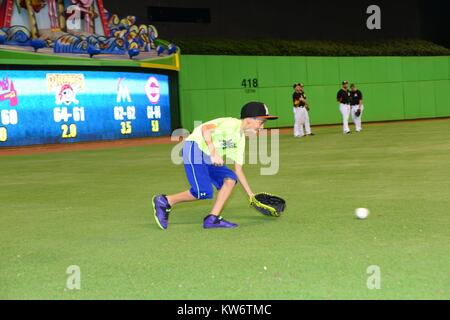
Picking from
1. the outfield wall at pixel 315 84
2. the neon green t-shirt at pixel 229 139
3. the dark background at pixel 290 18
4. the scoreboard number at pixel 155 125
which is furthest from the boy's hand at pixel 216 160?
the dark background at pixel 290 18

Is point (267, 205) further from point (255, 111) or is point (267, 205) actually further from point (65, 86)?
point (65, 86)

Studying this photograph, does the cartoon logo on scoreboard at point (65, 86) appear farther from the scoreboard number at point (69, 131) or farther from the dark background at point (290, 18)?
the dark background at point (290, 18)

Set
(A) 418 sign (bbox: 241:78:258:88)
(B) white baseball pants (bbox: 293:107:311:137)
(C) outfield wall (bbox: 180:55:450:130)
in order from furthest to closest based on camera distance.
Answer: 1. (A) 418 sign (bbox: 241:78:258:88)
2. (C) outfield wall (bbox: 180:55:450:130)
3. (B) white baseball pants (bbox: 293:107:311:137)

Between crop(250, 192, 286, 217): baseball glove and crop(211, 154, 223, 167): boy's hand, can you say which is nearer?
crop(211, 154, 223, 167): boy's hand

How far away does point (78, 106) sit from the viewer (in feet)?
97.4

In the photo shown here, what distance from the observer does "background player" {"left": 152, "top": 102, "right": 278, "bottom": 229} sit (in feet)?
25.4

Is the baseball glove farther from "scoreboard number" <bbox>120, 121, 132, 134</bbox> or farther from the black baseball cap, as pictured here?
"scoreboard number" <bbox>120, 121, 132, 134</bbox>

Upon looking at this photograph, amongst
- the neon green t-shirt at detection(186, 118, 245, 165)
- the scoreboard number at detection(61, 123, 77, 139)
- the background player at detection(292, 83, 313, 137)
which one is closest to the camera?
the neon green t-shirt at detection(186, 118, 245, 165)

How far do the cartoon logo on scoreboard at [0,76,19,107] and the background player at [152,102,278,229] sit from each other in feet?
68.2

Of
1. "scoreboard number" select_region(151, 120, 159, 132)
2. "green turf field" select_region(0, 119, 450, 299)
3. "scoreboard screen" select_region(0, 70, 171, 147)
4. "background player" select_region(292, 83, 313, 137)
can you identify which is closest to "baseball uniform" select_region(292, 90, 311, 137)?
"background player" select_region(292, 83, 313, 137)

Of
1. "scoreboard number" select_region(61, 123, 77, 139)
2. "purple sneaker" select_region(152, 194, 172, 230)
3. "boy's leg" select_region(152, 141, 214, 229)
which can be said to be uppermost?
"scoreboard number" select_region(61, 123, 77, 139)

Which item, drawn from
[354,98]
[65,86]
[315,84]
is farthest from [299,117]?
[315,84]

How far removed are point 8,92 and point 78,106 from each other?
3016mm
